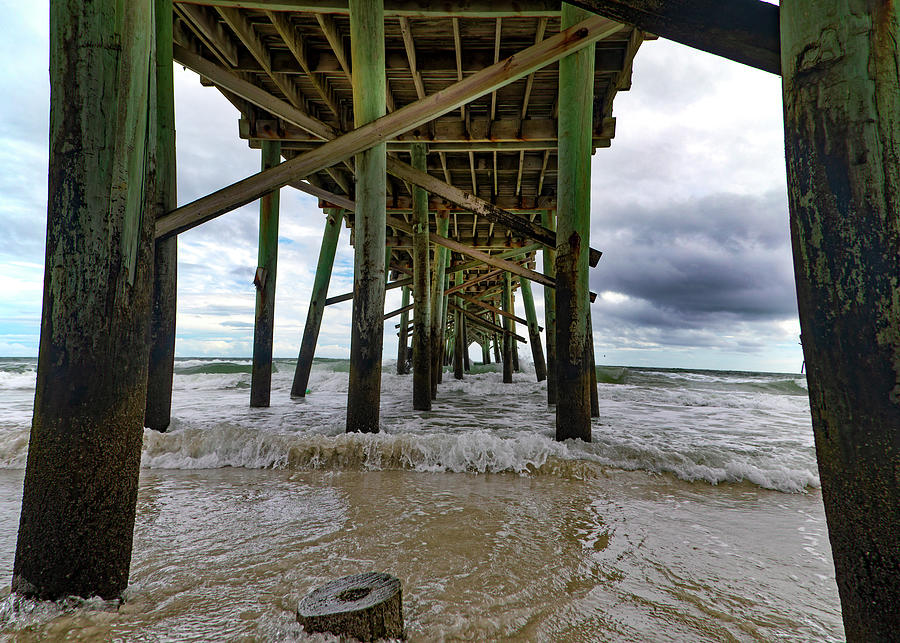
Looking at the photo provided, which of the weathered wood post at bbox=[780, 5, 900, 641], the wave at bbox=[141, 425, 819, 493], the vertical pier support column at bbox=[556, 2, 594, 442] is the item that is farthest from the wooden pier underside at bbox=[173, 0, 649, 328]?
the weathered wood post at bbox=[780, 5, 900, 641]

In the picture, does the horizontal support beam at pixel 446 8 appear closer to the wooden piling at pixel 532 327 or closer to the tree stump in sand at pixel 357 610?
the tree stump in sand at pixel 357 610

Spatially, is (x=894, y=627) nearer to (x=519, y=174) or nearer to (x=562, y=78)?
(x=562, y=78)

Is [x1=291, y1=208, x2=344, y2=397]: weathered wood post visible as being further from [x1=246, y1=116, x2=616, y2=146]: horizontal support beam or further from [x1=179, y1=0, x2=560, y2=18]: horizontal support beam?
[x1=179, y1=0, x2=560, y2=18]: horizontal support beam

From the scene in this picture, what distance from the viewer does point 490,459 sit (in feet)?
11.8

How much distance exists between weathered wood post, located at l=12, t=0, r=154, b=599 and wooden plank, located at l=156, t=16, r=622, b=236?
7.11 ft

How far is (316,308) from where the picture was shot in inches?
302

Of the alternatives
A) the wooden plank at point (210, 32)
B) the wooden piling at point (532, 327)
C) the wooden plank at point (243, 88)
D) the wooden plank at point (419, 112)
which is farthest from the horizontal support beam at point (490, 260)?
the wooden piling at point (532, 327)

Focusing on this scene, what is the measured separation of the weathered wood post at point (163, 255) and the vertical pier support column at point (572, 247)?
10.8 feet

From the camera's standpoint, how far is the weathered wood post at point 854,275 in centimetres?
92

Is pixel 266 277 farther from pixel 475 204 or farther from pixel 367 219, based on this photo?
pixel 475 204

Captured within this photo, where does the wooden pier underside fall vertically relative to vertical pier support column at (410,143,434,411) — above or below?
above

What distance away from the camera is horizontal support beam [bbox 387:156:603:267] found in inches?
170

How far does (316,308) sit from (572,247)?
4.91 metres

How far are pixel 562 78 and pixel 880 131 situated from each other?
400cm
